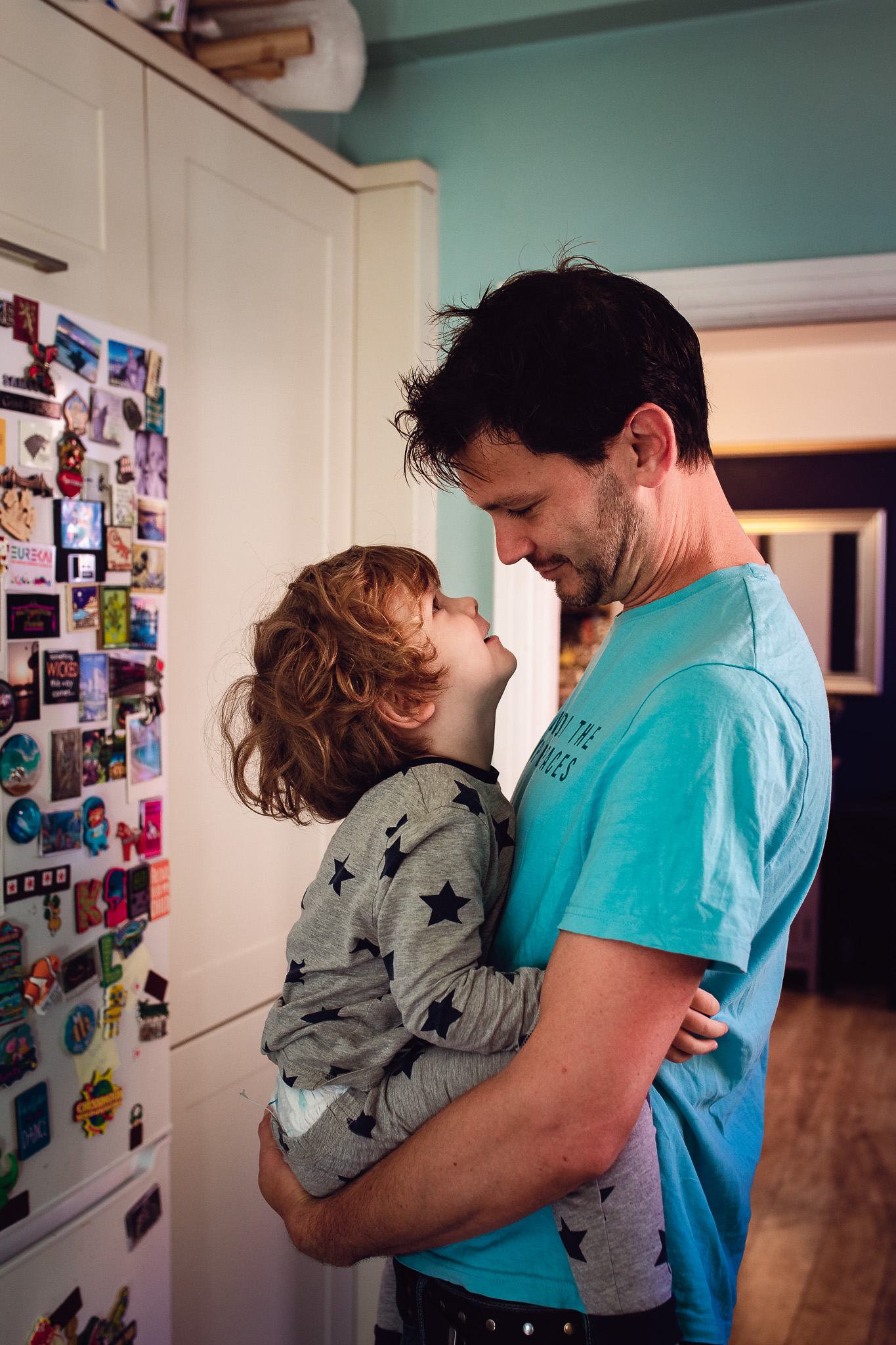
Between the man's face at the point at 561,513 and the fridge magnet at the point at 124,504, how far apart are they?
0.62m

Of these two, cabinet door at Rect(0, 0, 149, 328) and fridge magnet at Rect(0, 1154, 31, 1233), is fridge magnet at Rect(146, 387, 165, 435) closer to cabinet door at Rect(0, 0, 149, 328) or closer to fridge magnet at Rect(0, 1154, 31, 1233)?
cabinet door at Rect(0, 0, 149, 328)

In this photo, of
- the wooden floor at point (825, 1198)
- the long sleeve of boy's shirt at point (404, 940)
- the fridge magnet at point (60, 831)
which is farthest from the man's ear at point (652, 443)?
the wooden floor at point (825, 1198)

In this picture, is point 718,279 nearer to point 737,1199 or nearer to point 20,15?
point 20,15

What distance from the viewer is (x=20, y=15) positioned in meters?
1.32

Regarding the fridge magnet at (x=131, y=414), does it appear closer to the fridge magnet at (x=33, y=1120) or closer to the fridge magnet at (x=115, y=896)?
the fridge magnet at (x=115, y=896)

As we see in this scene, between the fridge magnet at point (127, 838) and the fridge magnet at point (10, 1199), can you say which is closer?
the fridge magnet at point (10, 1199)

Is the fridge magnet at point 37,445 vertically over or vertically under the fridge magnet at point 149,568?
over

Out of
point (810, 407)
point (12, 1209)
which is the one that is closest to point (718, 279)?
point (12, 1209)

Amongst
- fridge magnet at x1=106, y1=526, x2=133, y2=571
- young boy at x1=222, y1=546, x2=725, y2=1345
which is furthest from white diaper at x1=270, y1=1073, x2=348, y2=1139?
fridge magnet at x1=106, y1=526, x2=133, y2=571

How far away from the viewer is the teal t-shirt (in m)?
0.77

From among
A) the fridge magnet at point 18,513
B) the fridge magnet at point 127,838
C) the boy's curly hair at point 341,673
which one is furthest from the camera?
the fridge magnet at point 127,838

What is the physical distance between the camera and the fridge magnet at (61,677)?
4.45 ft

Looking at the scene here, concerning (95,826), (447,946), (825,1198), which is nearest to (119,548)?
(95,826)

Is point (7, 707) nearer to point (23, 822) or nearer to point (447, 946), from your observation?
point (23, 822)
